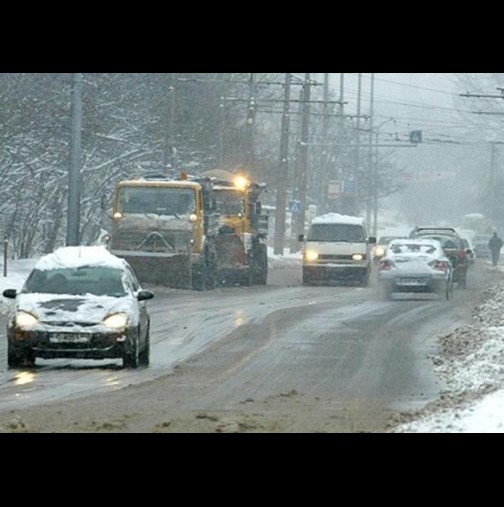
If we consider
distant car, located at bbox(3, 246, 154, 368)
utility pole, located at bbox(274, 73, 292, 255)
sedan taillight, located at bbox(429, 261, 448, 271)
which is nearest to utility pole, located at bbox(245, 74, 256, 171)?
utility pole, located at bbox(274, 73, 292, 255)

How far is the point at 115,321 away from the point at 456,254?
2689 cm

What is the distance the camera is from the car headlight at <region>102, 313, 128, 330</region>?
21.5 metres

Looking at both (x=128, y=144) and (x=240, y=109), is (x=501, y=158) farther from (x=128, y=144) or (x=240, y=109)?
(x=128, y=144)

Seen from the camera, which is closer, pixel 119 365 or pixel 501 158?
pixel 119 365

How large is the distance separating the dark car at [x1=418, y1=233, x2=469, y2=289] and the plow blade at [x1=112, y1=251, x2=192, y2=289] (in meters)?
8.38

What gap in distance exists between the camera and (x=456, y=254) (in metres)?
47.4

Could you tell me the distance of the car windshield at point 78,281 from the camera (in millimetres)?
22484

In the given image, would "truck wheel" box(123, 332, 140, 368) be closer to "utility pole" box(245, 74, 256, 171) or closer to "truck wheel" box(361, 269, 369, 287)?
"truck wheel" box(361, 269, 369, 287)

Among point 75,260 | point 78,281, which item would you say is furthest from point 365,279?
point 78,281

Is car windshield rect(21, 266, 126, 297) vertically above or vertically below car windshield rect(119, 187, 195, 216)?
below
